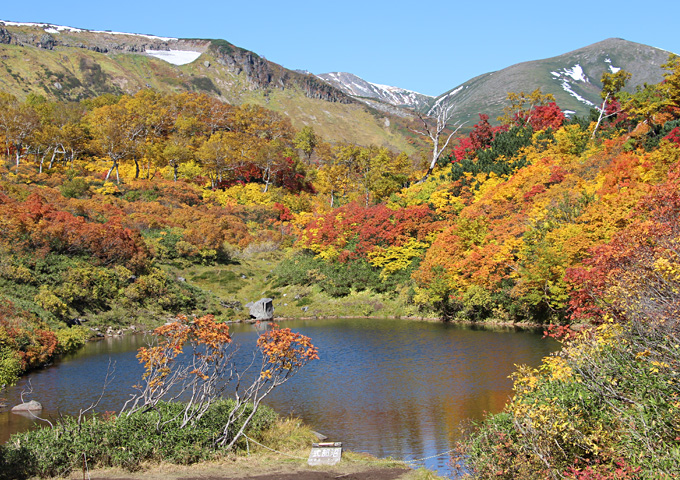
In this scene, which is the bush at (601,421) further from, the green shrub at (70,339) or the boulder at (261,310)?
the boulder at (261,310)

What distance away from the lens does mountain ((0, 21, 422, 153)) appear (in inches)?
4567

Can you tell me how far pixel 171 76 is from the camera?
137 metres

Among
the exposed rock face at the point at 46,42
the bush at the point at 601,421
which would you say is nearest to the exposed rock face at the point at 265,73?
the exposed rock face at the point at 46,42

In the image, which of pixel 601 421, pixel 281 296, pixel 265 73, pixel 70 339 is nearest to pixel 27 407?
pixel 70 339

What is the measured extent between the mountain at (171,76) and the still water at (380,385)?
88.6 meters

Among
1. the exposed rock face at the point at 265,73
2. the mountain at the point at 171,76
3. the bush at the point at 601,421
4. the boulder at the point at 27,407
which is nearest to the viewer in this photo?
the bush at the point at 601,421

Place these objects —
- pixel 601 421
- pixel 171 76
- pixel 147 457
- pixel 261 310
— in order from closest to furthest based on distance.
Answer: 1. pixel 601 421
2. pixel 147 457
3. pixel 261 310
4. pixel 171 76

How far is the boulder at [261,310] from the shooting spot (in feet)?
144

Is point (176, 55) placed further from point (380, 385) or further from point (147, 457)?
point (147, 457)

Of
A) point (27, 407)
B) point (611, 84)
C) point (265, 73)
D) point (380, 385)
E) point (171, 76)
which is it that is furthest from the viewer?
point (265, 73)

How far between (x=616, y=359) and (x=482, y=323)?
91.7ft

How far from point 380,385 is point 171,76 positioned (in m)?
132

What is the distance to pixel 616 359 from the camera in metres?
10.3

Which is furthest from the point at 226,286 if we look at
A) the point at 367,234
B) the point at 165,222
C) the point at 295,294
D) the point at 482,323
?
the point at 482,323
